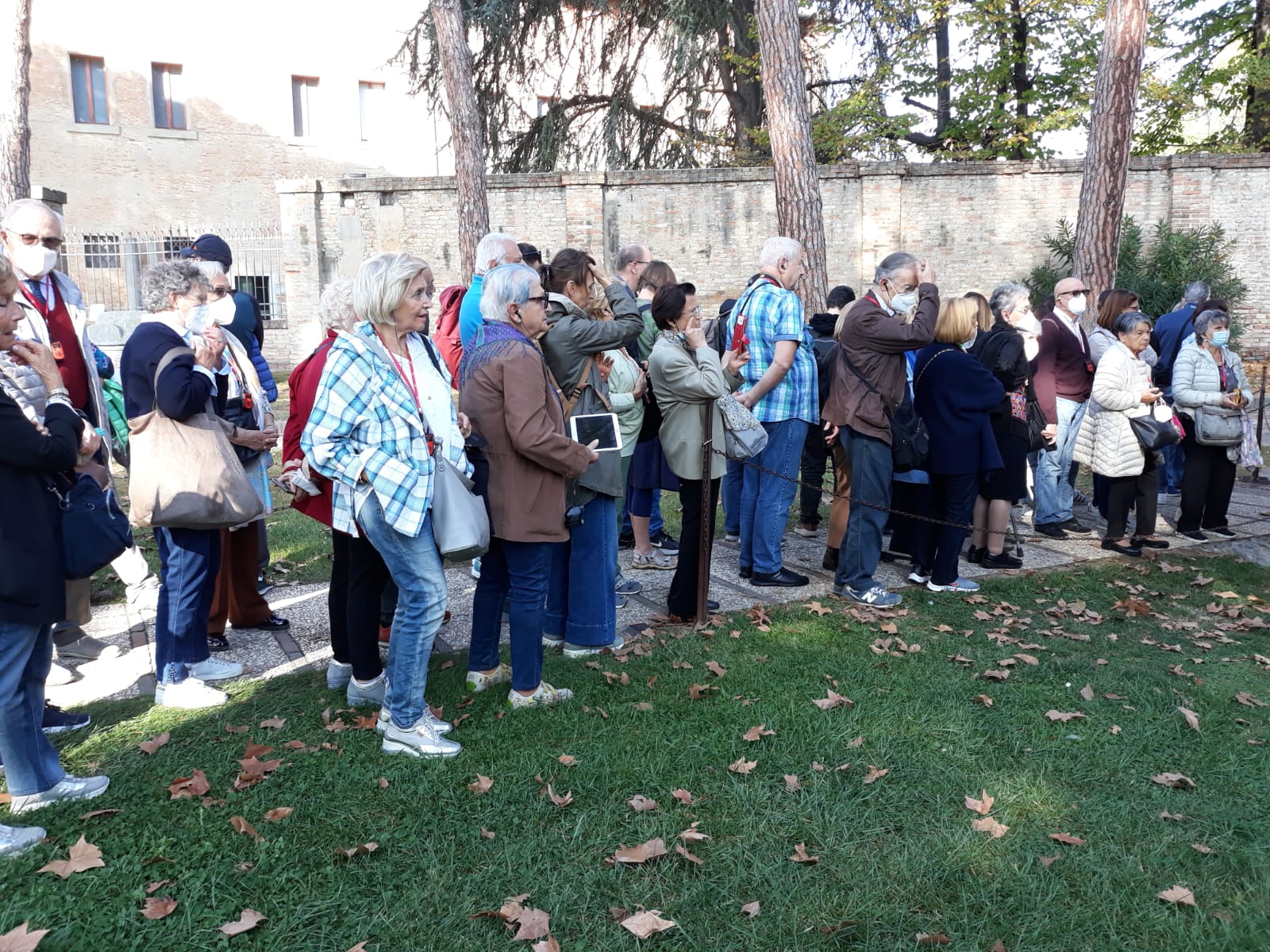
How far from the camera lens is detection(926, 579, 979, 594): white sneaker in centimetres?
680

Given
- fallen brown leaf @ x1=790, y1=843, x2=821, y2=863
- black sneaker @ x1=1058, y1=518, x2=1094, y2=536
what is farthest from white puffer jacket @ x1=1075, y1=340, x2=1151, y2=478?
fallen brown leaf @ x1=790, y1=843, x2=821, y2=863

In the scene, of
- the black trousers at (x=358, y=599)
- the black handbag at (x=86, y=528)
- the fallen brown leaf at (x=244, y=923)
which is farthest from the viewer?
the black trousers at (x=358, y=599)

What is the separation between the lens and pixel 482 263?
5480 mm

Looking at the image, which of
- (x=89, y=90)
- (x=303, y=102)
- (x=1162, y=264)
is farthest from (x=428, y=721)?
(x=303, y=102)

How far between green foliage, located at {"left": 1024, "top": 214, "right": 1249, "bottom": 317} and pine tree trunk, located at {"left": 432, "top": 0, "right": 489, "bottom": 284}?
10838 mm

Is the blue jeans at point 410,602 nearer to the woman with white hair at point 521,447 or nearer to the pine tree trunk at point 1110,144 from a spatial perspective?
the woman with white hair at point 521,447

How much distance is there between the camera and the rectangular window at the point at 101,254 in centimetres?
1935

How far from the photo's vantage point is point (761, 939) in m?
3.10

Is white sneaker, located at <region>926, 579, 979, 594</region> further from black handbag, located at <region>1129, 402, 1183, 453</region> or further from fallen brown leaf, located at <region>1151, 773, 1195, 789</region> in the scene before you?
fallen brown leaf, located at <region>1151, 773, 1195, 789</region>

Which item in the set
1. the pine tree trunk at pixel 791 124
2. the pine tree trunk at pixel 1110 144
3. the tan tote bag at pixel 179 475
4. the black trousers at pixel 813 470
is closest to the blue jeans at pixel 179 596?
the tan tote bag at pixel 179 475

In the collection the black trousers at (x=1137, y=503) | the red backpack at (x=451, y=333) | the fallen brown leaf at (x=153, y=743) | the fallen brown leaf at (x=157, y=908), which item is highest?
the red backpack at (x=451, y=333)

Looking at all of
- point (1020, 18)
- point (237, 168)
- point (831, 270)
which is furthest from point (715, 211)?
point (237, 168)

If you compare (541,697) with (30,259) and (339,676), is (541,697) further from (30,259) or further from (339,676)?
(30,259)

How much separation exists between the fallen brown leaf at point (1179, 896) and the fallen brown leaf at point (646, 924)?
5.12 feet
